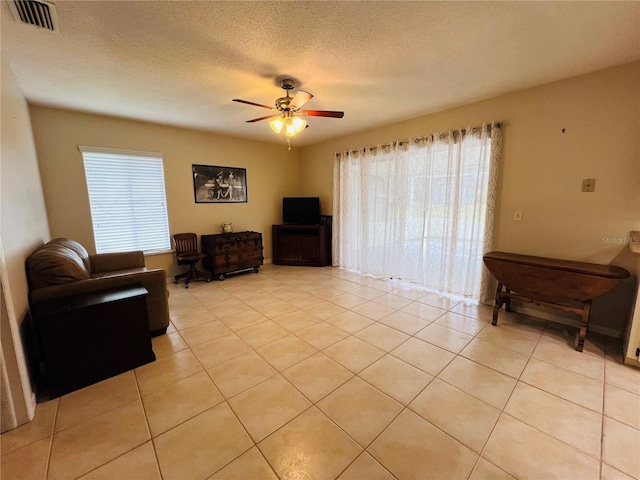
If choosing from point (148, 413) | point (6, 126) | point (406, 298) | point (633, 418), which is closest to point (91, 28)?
point (6, 126)

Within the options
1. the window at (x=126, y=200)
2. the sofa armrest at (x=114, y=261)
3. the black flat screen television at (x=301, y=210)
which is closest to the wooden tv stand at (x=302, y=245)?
the black flat screen television at (x=301, y=210)

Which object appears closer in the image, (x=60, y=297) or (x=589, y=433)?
(x=589, y=433)

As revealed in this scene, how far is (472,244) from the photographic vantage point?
314 centimetres

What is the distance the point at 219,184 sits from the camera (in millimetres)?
4586

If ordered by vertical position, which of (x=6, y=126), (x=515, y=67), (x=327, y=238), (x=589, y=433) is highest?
(x=515, y=67)

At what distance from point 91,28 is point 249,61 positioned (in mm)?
1026

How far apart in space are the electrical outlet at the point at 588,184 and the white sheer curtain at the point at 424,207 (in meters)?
0.72

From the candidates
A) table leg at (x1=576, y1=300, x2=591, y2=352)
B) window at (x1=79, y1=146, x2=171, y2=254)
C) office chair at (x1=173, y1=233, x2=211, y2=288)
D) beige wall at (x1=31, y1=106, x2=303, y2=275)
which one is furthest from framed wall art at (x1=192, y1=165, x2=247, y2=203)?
table leg at (x1=576, y1=300, x2=591, y2=352)

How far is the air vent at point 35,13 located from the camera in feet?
4.85

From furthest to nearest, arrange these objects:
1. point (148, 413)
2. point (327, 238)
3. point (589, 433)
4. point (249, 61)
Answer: point (327, 238) → point (249, 61) → point (148, 413) → point (589, 433)

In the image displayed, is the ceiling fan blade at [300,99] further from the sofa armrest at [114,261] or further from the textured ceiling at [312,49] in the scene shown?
the sofa armrest at [114,261]

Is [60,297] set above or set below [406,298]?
above

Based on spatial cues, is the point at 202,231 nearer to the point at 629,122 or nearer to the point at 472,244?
the point at 472,244

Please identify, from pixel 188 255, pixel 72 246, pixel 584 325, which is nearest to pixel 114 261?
pixel 72 246
